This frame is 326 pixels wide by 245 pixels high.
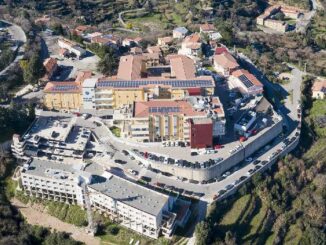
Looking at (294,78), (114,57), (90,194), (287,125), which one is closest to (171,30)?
(114,57)

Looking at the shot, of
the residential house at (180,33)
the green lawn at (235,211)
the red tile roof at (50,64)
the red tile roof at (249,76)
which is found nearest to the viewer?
the green lawn at (235,211)

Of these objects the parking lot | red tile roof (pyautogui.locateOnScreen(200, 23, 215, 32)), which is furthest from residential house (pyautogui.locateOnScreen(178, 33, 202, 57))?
the parking lot

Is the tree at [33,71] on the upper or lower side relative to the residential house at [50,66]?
upper

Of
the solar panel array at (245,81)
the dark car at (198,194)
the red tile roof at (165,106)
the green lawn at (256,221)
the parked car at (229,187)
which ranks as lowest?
the green lawn at (256,221)

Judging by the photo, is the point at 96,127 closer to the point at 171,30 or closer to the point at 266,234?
the point at 266,234

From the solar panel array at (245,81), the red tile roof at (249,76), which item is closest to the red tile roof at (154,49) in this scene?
the red tile roof at (249,76)

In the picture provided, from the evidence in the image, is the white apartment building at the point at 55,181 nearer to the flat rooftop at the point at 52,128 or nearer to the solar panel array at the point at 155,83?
the flat rooftop at the point at 52,128

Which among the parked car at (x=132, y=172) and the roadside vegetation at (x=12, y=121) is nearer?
the parked car at (x=132, y=172)
